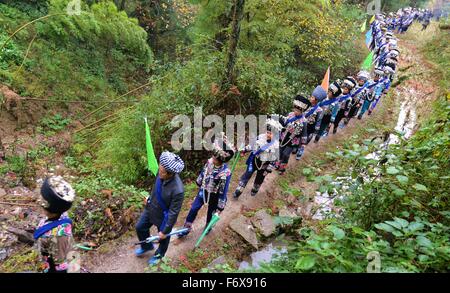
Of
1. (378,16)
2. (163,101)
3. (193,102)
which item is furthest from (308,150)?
(378,16)

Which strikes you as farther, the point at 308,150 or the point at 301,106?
the point at 308,150

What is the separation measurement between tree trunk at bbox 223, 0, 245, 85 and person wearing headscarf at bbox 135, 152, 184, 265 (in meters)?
4.12

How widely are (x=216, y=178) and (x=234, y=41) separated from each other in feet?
12.4

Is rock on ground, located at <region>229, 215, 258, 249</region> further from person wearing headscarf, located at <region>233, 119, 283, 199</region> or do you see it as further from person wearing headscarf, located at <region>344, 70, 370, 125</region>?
person wearing headscarf, located at <region>344, 70, 370, 125</region>

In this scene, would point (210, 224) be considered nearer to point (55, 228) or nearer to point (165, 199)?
point (165, 199)

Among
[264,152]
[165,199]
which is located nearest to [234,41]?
[264,152]

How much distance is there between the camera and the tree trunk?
24.3 feet

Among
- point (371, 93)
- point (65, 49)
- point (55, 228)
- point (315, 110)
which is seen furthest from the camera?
point (65, 49)

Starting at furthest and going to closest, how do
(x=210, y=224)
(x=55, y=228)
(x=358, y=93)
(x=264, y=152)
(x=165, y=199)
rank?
(x=358, y=93)
(x=264, y=152)
(x=210, y=224)
(x=165, y=199)
(x=55, y=228)

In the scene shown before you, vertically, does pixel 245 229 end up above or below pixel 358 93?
below

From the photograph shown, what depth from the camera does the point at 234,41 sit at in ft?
25.6

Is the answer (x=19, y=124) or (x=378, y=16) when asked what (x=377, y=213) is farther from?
(x=378, y=16)

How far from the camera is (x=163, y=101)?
8117mm

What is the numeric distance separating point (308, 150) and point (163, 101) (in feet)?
14.3
